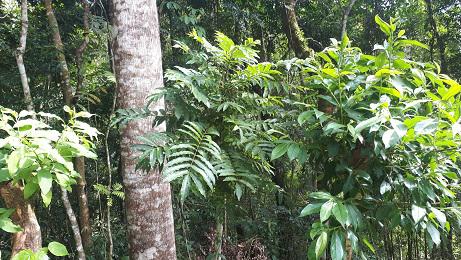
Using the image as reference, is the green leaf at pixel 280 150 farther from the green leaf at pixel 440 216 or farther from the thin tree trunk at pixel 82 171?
the thin tree trunk at pixel 82 171

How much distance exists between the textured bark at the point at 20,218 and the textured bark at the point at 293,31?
341 cm

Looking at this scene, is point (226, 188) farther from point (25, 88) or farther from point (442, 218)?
point (25, 88)

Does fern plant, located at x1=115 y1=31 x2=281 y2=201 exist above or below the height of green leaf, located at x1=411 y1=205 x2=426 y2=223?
above

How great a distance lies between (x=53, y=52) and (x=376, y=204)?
3.52 metres

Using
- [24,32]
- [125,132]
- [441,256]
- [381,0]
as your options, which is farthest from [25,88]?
[441,256]

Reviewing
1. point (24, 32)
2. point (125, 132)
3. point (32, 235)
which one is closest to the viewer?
point (32, 235)

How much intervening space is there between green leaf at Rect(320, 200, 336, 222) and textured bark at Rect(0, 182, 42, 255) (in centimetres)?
93

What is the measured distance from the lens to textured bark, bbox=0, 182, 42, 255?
1291mm

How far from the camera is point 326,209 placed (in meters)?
1.19

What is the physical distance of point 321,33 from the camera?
5293 mm

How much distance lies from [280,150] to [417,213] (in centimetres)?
48

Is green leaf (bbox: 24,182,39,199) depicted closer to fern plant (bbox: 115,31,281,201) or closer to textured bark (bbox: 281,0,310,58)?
fern plant (bbox: 115,31,281,201)

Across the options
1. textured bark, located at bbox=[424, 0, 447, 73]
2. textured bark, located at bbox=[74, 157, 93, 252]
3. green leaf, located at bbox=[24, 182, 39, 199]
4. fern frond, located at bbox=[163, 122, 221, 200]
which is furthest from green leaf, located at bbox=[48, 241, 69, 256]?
textured bark, located at bbox=[424, 0, 447, 73]

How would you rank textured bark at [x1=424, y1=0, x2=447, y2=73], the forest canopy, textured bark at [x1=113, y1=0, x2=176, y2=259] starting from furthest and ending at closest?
textured bark at [x1=424, y1=0, x2=447, y2=73], textured bark at [x1=113, y1=0, x2=176, y2=259], the forest canopy
